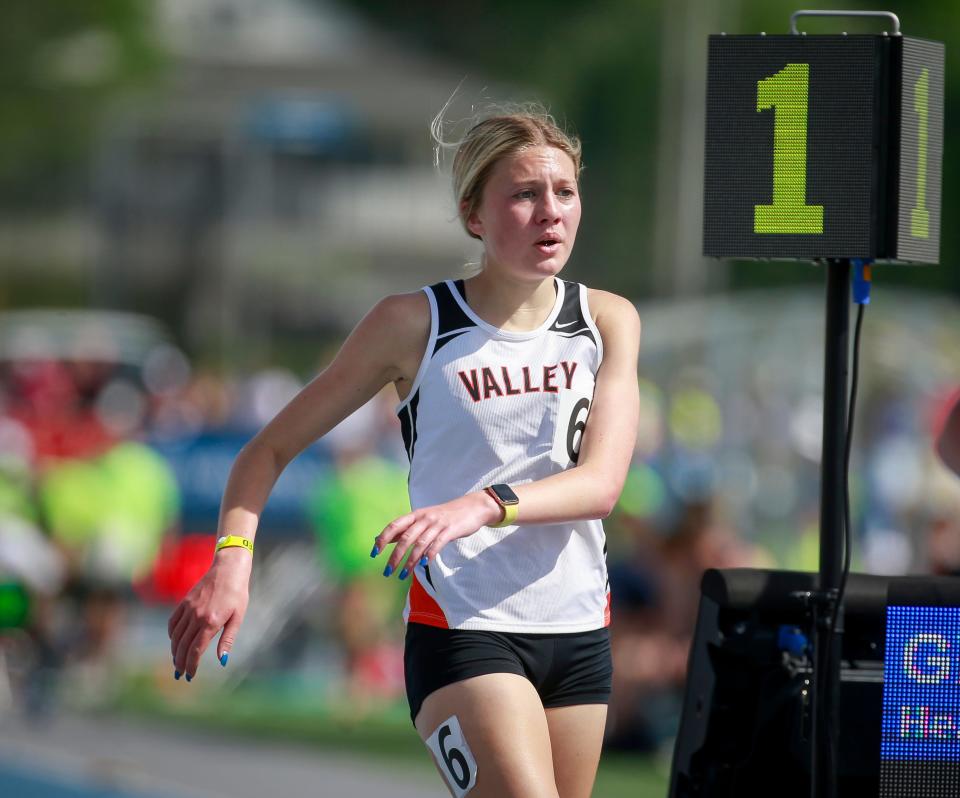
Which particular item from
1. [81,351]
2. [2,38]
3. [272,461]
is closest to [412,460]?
[272,461]

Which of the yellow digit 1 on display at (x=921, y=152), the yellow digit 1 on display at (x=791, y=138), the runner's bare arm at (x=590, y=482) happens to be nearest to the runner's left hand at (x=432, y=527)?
the runner's bare arm at (x=590, y=482)

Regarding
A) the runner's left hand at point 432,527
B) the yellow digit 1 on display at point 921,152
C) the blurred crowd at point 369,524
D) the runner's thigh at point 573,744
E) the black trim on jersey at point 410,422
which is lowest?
the blurred crowd at point 369,524

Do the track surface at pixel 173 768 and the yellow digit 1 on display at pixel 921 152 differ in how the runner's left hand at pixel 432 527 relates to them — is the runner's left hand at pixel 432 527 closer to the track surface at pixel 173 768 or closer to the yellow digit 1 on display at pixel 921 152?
the yellow digit 1 on display at pixel 921 152

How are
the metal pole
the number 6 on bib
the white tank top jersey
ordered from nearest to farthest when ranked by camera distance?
1. the number 6 on bib
2. the white tank top jersey
3. the metal pole

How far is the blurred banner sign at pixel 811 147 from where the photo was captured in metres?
4.30

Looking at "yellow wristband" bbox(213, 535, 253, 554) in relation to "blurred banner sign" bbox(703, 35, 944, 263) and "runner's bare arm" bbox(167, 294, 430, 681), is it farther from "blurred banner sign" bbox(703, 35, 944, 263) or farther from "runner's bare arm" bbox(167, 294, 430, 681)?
"blurred banner sign" bbox(703, 35, 944, 263)

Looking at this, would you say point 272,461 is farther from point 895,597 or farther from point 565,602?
point 895,597

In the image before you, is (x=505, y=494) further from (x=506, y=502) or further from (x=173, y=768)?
(x=173, y=768)

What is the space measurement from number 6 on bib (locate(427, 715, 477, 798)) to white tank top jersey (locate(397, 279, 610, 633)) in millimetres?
222

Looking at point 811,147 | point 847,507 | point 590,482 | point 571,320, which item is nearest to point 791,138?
point 811,147

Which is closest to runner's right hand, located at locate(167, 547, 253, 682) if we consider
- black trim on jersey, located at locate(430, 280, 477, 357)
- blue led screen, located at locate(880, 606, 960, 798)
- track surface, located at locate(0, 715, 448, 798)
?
black trim on jersey, located at locate(430, 280, 477, 357)

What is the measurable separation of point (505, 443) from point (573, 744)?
0.68m

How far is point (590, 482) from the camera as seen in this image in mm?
3865

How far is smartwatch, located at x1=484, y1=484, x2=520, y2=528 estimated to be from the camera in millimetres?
3703
